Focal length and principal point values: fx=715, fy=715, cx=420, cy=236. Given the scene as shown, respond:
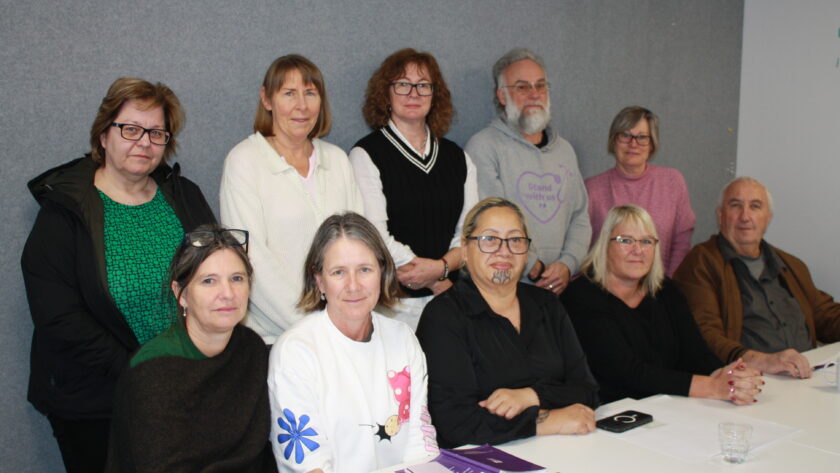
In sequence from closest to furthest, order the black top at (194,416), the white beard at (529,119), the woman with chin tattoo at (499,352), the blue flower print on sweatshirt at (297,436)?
1. the black top at (194,416)
2. the blue flower print on sweatshirt at (297,436)
3. the woman with chin tattoo at (499,352)
4. the white beard at (529,119)

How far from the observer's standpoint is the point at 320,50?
10.8ft

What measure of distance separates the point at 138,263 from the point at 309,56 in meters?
1.42

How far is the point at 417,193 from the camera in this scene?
9.66ft

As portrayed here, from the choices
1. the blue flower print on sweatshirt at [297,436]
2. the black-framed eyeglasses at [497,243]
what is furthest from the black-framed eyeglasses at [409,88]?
the blue flower print on sweatshirt at [297,436]

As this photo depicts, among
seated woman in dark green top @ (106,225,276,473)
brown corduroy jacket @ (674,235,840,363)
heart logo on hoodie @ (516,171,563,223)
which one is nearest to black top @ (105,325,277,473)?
seated woman in dark green top @ (106,225,276,473)

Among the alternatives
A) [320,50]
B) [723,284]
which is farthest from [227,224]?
[723,284]

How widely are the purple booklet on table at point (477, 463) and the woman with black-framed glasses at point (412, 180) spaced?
3.47 ft

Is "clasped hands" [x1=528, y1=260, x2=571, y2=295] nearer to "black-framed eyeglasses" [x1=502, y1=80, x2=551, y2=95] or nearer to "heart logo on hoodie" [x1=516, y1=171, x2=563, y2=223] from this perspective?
"heart logo on hoodie" [x1=516, y1=171, x2=563, y2=223]

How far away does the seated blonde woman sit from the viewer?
8.45ft

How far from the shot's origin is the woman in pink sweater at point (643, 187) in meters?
3.75

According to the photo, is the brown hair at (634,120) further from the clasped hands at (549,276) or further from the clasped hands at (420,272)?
the clasped hands at (420,272)

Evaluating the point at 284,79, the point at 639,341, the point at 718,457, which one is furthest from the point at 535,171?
the point at 718,457

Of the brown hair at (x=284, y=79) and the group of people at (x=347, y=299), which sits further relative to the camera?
the brown hair at (x=284, y=79)

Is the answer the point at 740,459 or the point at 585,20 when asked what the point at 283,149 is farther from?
the point at 585,20
